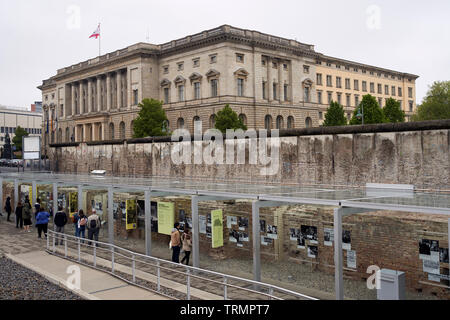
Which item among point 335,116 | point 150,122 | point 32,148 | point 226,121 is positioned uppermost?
point 335,116

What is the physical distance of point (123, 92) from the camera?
71312 mm

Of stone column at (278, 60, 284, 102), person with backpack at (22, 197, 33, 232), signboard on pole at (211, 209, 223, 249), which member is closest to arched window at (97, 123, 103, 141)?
stone column at (278, 60, 284, 102)

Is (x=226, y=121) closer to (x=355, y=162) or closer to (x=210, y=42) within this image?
(x=210, y=42)

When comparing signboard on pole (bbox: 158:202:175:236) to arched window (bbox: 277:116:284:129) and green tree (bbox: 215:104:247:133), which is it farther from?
arched window (bbox: 277:116:284:129)

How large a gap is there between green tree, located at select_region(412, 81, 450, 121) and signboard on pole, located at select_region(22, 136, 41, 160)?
48.5 m

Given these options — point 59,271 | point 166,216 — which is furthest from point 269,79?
point 59,271

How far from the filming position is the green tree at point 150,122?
5153cm

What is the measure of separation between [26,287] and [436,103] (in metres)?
58.4

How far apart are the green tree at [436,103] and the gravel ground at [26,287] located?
55723mm

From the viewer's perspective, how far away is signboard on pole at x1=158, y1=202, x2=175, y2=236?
16314 millimetres

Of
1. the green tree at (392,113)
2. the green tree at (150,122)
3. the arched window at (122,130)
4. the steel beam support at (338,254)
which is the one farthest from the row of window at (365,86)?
the steel beam support at (338,254)

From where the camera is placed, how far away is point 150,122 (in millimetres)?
51688
